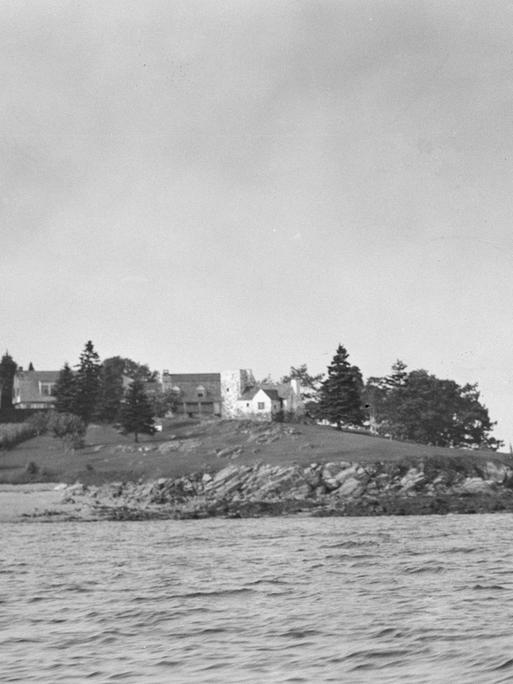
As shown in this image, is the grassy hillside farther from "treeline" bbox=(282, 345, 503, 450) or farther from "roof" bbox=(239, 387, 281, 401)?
"roof" bbox=(239, 387, 281, 401)

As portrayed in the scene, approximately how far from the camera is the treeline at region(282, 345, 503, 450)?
422 feet

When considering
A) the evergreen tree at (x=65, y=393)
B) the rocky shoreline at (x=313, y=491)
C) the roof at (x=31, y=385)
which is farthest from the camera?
the roof at (x=31, y=385)

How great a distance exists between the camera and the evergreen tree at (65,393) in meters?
139

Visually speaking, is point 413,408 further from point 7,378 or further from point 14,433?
point 7,378

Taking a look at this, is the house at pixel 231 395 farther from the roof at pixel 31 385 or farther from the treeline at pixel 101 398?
the roof at pixel 31 385

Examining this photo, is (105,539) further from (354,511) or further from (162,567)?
(354,511)

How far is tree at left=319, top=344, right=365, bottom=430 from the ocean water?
270 feet

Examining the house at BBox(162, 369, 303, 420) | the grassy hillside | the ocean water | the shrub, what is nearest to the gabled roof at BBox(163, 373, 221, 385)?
the house at BBox(162, 369, 303, 420)

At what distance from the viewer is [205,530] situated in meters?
53.8

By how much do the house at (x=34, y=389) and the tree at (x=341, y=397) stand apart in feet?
177

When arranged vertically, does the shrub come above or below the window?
below

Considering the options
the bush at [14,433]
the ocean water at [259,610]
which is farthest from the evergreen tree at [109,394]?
the ocean water at [259,610]

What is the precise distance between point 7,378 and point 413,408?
2907 inches

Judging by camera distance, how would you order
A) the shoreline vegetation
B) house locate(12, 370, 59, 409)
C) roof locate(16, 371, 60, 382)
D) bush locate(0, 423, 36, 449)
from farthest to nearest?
1. roof locate(16, 371, 60, 382)
2. house locate(12, 370, 59, 409)
3. bush locate(0, 423, 36, 449)
4. the shoreline vegetation
